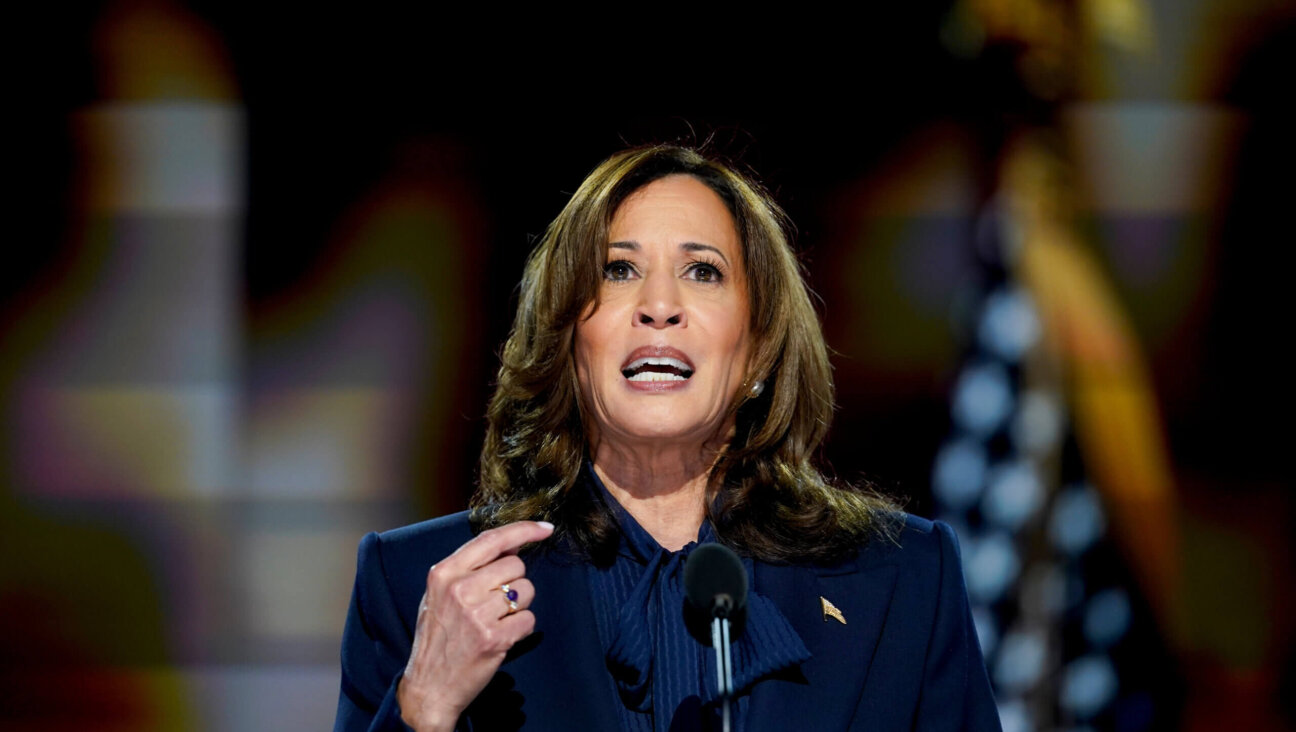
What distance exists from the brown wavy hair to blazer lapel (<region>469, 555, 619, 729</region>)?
4.1 inches

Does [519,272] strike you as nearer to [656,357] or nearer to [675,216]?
[675,216]

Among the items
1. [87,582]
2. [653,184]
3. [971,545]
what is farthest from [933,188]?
[87,582]

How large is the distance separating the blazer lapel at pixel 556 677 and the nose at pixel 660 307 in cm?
37

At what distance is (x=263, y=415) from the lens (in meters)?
3.55

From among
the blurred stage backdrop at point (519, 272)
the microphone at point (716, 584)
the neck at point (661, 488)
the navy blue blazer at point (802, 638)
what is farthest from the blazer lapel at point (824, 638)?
the blurred stage backdrop at point (519, 272)

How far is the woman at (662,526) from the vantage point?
5.20ft

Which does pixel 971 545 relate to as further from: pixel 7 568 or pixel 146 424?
pixel 7 568

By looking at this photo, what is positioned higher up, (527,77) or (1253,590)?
(527,77)

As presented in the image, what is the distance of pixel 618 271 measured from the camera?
1805mm

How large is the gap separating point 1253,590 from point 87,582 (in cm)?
328

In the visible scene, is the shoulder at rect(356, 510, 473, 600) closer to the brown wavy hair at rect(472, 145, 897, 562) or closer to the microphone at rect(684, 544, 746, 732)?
the brown wavy hair at rect(472, 145, 897, 562)

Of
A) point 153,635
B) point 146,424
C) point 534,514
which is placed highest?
point 534,514

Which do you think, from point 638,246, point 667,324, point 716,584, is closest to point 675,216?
point 638,246

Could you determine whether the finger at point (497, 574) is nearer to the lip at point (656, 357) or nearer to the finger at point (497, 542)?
the finger at point (497, 542)
